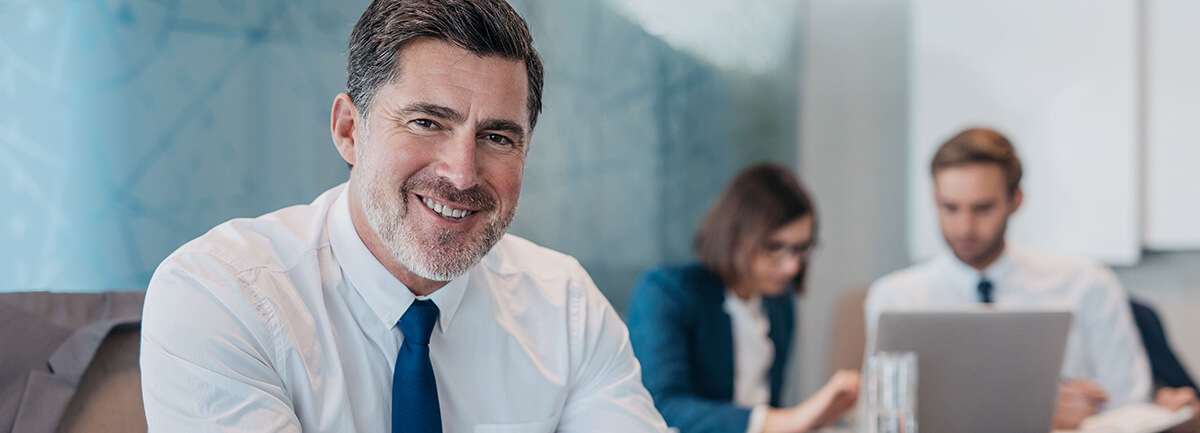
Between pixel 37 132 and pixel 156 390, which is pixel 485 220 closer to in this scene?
pixel 156 390

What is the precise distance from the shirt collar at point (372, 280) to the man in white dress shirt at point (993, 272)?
1727 millimetres

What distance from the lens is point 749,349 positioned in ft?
9.11

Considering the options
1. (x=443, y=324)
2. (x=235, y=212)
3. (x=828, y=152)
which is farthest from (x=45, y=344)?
(x=828, y=152)

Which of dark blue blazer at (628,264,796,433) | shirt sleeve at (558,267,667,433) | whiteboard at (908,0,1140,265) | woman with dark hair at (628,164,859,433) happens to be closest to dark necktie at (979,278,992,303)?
woman with dark hair at (628,164,859,433)

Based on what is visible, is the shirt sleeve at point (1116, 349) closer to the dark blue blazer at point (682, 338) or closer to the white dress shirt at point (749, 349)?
the white dress shirt at point (749, 349)

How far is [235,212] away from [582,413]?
836 millimetres

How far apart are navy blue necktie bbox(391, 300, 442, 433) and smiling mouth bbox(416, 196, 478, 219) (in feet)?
0.48

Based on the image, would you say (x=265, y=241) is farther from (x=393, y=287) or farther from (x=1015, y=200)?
(x=1015, y=200)

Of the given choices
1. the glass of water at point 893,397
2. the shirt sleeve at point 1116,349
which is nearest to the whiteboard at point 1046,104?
the shirt sleeve at point 1116,349

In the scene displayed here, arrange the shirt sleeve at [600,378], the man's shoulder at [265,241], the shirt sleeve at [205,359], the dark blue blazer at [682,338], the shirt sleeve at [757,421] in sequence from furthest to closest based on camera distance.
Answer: the dark blue blazer at [682,338], the shirt sleeve at [757,421], the shirt sleeve at [600,378], the man's shoulder at [265,241], the shirt sleeve at [205,359]

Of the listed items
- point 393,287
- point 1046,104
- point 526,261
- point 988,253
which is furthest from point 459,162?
point 1046,104

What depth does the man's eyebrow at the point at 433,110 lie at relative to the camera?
1265mm

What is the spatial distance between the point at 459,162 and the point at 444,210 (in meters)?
0.08

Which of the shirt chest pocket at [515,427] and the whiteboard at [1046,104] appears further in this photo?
the whiteboard at [1046,104]
